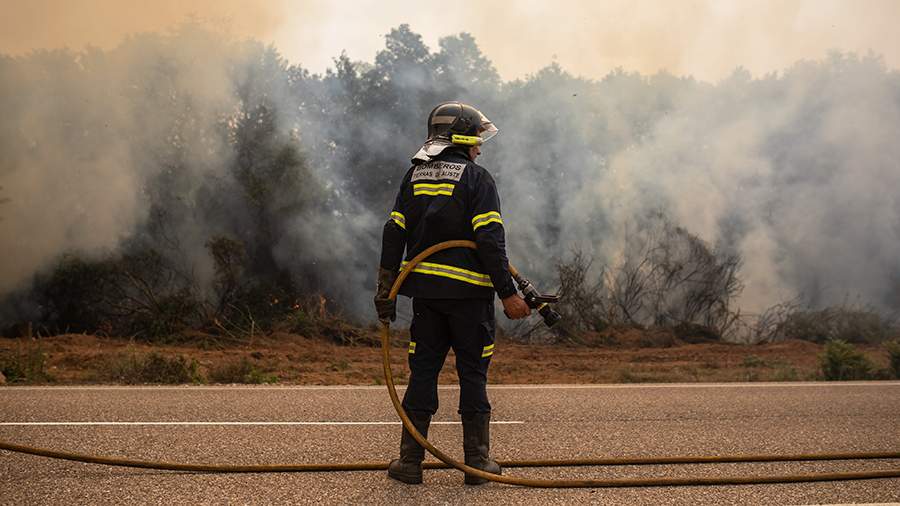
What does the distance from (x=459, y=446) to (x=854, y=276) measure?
45.4 feet

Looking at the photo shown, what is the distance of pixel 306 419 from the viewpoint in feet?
21.8

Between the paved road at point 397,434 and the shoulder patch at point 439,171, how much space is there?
59.8 inches

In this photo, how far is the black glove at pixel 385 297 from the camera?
185 inches

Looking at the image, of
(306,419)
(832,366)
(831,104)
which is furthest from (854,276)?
(306,419)

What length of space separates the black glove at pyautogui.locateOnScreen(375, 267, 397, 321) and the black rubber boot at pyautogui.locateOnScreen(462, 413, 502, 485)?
647mm

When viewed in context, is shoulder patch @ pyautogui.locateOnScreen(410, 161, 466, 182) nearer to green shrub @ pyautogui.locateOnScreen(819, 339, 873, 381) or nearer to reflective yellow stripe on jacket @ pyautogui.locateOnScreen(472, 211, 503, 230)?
reflective yellow stripe on jacket @ pyautogui.locateOnScreen(472, 211, 503, 230)

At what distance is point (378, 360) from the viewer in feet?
46.2

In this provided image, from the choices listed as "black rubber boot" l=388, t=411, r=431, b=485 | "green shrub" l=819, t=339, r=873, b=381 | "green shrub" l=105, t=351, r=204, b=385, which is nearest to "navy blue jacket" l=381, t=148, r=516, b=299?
"black rubber boot" l=388, t=411, r=431, b=485

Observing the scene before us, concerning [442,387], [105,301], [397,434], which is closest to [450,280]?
[397,434]

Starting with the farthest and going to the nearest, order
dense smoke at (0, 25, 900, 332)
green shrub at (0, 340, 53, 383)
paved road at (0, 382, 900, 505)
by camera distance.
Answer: dense smoke at (0, 25, 900, 332) < green shrub at (0, 340, 53, 383) < paved road at (0, 382, 900, 505)

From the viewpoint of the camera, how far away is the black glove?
4703 mm

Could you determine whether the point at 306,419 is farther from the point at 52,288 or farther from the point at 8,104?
the point at 8,104

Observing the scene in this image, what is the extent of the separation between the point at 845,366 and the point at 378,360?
641cm

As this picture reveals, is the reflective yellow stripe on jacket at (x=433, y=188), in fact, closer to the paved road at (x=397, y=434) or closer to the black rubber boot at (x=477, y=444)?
the black rubber boot at (x=477, y=444)
